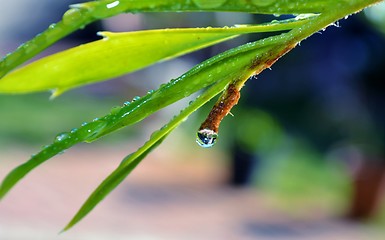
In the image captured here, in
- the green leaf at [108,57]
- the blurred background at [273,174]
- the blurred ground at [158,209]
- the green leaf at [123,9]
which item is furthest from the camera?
the blurred background at [273,174]

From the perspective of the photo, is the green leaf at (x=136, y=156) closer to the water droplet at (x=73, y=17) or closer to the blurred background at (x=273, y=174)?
the water droplet at (x=73, y=17)

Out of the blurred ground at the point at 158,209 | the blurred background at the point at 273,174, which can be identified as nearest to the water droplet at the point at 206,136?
the blurred background at the point at 273,174

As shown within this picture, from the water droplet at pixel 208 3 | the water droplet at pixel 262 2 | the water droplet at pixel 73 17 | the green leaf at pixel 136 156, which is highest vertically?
the water droplet at pixel 262 2

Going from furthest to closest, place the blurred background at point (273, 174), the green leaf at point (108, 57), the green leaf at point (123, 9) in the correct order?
the blurred background at point (273, 174) < the green leaf at point (108, 57) < the green leaf at point (123, 9)

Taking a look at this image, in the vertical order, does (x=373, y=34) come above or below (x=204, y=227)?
above

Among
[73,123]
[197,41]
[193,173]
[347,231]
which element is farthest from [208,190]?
[197,41]

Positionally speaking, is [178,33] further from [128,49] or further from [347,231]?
[347,231]
